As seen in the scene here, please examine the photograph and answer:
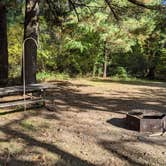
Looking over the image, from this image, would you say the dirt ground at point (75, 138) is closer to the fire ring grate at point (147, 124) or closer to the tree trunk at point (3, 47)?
the fire ring grate at point (147, 124)

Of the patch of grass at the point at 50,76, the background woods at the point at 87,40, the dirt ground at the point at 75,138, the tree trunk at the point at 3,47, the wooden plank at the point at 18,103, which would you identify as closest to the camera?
the dirt ground at the point at 75,138

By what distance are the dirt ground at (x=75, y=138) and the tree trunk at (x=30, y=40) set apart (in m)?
0.89

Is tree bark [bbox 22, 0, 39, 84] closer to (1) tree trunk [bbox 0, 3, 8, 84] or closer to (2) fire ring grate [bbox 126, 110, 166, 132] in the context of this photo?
(1) tree trunk [bbox 0, 3, 8, 84]

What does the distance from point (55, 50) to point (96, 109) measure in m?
10.7

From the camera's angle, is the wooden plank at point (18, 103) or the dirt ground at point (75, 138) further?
the wooden plank at point (18, 103)

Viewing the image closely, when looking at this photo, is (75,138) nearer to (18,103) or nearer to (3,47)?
(18,103)

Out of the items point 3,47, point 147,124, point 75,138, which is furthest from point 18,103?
point 3,47

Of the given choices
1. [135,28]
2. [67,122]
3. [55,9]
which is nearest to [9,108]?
[67,122]

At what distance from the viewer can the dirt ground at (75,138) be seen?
505cm

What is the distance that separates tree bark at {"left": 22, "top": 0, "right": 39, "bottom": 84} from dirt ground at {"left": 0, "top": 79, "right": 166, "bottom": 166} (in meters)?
0.89

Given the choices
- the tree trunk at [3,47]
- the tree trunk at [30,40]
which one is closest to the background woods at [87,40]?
the tree trunk at [3,47]

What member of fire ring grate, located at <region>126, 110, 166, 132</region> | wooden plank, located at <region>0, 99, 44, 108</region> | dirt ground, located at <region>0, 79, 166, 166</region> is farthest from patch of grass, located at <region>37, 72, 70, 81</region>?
fire ring grate, located at <region>126, 110, 166, 132</region>

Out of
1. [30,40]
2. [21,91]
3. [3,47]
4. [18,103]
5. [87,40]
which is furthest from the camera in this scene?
[87,40]

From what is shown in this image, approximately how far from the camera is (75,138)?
6.04 metres
